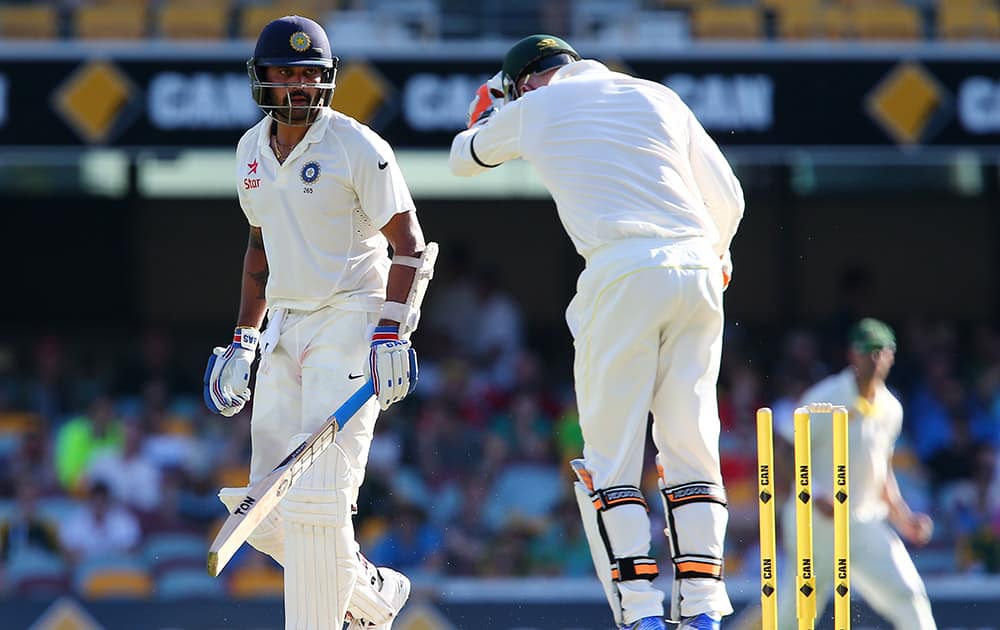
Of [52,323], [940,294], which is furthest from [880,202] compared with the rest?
[52,323]

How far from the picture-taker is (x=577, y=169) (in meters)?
4.74

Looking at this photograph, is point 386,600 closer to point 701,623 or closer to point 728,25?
point 701,623

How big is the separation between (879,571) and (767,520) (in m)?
2.50

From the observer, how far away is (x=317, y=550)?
16.0 ft

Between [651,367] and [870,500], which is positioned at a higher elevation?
[651,367]

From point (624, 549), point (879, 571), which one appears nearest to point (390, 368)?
point (624, 549)

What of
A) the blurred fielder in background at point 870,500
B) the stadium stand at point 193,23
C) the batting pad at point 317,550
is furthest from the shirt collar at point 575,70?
the stadium stand at point 193,23

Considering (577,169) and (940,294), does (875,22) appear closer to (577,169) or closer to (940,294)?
(940,294)

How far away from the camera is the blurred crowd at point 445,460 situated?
31.4 feet

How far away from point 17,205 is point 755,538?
628cm

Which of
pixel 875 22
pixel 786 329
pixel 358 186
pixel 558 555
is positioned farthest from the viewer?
pixel 786 329

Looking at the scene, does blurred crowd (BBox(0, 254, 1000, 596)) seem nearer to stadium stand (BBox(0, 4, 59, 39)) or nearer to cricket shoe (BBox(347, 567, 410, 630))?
stadium stand (BBox(0, 4, 59, 39))

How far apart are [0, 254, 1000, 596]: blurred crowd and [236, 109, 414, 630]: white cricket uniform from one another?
4294 mm

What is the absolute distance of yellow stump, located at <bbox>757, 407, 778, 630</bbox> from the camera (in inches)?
183
